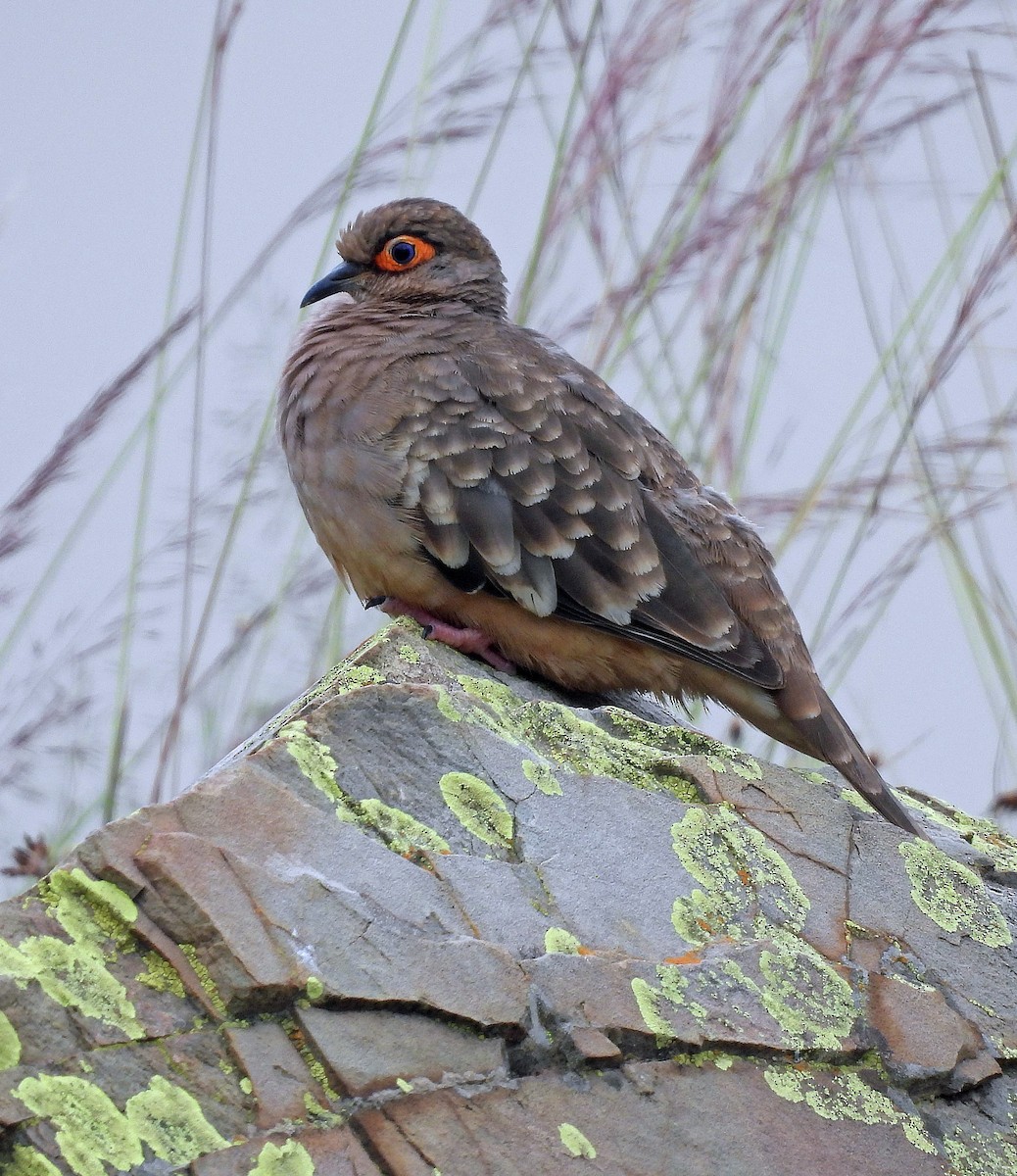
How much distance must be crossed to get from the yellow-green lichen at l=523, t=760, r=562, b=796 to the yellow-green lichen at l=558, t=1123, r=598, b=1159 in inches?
29.7

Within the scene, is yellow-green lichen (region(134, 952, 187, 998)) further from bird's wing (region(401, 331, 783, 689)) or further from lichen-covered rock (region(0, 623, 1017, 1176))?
bird's wing (region(401, 331, 783, 689))

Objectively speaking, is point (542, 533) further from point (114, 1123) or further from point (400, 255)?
point (114, 1123)

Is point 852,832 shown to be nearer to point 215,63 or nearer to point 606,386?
point 606,386

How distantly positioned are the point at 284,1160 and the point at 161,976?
35cm

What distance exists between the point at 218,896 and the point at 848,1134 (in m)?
1.11

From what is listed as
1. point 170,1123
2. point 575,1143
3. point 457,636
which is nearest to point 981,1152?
point 575,1143

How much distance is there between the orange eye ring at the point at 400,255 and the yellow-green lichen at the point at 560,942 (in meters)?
2.70

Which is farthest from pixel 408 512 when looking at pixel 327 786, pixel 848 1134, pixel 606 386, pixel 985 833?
pixel 848 1134

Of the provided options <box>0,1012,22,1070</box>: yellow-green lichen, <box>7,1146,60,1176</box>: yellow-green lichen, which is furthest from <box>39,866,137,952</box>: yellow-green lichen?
<box>7,1146,60,1176</box>: yellow-green lichen

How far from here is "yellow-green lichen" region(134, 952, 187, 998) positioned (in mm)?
2330

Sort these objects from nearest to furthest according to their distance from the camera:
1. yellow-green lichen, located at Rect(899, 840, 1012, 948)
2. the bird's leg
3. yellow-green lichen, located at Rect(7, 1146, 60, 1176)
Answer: yellow-green lichen, located at Rect(7, 1146, 60, 1176) → yellow-green lichen, located at Rect(899, 840, 1012, 948) → the bird's leg

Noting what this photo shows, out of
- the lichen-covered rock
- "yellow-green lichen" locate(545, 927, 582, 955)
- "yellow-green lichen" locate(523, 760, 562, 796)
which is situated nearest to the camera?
the lichen-covered rock

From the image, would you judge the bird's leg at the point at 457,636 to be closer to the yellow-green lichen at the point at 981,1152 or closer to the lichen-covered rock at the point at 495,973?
the lichen-covered rock at the point at 495,973

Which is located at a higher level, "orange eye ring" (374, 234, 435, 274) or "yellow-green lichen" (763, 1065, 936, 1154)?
"orange eye ring" (374, 234, 435, 274)
